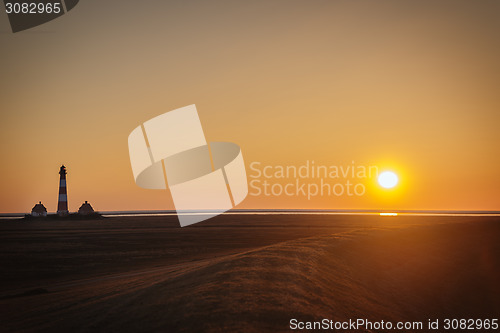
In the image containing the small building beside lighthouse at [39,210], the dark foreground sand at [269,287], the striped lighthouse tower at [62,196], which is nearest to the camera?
the dark foreground sand at [269,287]

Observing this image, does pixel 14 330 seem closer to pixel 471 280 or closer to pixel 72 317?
pixel 72 317

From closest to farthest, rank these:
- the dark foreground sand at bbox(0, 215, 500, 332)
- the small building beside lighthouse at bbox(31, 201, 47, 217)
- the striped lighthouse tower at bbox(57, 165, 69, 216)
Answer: the dark foreground sand at bbox(0, 215, 500, 332) → the striped lighthouse tower at bbox(57, 165, 69, 216) → the small building beside lighthouse at bbox(31, 201, 47, 217)

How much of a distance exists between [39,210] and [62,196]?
91.8 ft

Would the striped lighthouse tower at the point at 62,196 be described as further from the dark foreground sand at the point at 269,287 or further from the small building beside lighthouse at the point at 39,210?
the dark foreground sand at the point at 269,287

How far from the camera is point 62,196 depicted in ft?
366

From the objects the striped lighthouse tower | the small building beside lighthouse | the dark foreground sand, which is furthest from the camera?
the small building beside lighthouse

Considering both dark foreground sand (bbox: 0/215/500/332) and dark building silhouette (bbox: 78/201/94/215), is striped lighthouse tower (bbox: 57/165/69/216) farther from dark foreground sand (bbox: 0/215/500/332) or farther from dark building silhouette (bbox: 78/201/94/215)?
dark foreground sand (bbox: 0/215/500/332)

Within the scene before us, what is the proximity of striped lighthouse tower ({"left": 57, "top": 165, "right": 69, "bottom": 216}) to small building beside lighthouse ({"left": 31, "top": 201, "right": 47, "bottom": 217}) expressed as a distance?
20.7 meters

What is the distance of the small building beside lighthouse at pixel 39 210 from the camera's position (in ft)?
430

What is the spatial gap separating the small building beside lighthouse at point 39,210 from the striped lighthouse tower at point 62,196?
2072 cm

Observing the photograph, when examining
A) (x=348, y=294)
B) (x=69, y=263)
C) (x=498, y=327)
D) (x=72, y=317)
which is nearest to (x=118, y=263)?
(x=69, y=263)

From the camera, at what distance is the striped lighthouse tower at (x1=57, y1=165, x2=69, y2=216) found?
358ft

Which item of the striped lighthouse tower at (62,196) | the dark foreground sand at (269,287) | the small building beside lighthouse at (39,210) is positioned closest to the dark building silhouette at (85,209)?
the small building beside lighthouse at (39,210)

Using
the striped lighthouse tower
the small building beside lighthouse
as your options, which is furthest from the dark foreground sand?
the small building beside lighthouse
